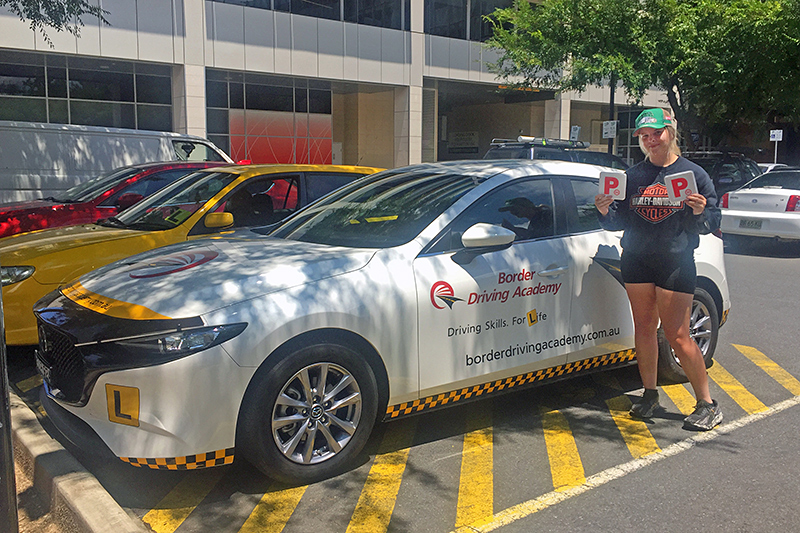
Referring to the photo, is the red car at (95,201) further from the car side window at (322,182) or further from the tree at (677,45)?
the tree at (677,45)

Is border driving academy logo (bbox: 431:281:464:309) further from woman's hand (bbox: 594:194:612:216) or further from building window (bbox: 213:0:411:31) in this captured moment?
building window (bbox: 213:0:411:31)

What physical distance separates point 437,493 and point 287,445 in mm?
812

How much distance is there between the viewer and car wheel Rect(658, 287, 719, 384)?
5.63 meters

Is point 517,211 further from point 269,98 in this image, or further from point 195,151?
point 269,98

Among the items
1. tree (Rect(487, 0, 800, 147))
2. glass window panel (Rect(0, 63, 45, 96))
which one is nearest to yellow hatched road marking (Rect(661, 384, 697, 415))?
tree (Rect(487, 0, 800, 147))

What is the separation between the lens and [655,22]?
68.2ft

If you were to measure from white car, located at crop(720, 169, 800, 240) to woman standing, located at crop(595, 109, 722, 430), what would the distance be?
32.9 ft

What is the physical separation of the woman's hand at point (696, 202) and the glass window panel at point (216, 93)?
22795mm

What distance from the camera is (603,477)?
414 centimetres

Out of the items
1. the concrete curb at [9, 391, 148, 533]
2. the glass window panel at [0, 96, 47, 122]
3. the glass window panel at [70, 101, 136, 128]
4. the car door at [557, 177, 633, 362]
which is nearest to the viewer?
the concrete curb at [9, 391, 148, 533]

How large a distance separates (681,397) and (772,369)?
125cm

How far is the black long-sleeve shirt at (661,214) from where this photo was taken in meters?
4.61

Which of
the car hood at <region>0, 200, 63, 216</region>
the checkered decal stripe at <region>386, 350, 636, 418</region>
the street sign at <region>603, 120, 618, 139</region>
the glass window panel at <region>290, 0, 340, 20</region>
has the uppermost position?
the glass window panel at <region>290, 0, 340, 20</region>

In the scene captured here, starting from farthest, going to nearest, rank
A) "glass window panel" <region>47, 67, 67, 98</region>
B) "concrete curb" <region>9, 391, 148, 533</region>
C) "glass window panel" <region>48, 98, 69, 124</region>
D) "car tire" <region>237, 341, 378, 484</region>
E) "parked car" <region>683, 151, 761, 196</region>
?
1. "glass window panel" <region>48, 98, 69, 124</region>
2. "glass window panel" <region>47, 67, 67, 98</region>
3. "parked car" <region>683, 151, 761, 196</region>
4. "car tire" <region>237, 341, 378, 484</region>
5. "concrete curb" <region>9, 391, 148, 533</region>
